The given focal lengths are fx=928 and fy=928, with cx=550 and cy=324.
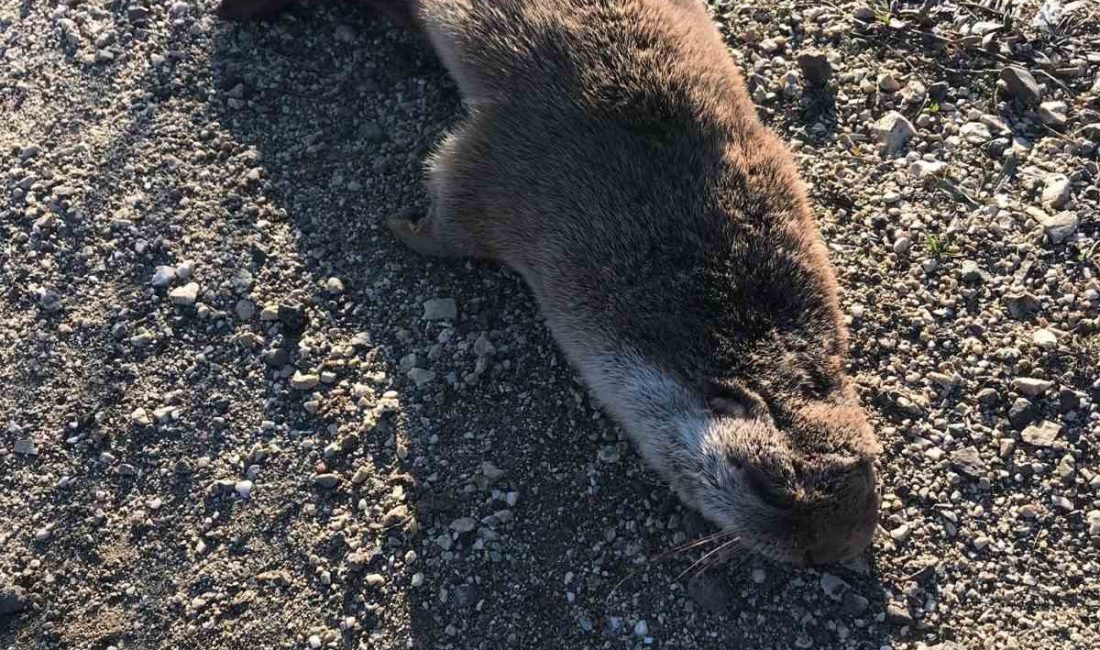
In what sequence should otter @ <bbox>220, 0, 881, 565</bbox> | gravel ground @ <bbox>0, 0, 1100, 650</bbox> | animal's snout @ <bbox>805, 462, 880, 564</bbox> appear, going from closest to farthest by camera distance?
animal's snout @ <bbox>805, 462, 880, 564</bbox>, otter @ <bbox>220, 0, 881, 565</bbox>, gravel ground @ <bbox>0, 0, 1100, 650</bbox>

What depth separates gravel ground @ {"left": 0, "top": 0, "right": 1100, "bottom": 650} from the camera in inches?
155

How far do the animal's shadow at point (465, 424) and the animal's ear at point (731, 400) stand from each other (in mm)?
533

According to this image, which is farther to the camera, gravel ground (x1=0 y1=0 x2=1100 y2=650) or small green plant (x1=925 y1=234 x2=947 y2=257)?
small green plant (x1=925 y1=234 x2=947 y2=257)

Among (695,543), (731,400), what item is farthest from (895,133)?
(695,543)

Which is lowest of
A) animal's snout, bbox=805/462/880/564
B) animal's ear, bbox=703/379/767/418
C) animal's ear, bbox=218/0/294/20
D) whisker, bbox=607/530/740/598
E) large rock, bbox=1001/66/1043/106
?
whisker, bbox=607/530/740/598

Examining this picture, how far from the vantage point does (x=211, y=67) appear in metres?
5.28

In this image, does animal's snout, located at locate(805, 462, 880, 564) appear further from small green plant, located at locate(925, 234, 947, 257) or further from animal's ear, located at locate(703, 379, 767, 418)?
small green plant, located at locate(925, 234, 947, 257)

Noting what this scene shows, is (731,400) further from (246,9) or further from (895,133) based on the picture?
(246,9)

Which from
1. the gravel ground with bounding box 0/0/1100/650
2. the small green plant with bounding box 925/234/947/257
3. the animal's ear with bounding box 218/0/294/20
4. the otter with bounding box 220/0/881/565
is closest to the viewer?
the otter with bounding box 220/0/881/565

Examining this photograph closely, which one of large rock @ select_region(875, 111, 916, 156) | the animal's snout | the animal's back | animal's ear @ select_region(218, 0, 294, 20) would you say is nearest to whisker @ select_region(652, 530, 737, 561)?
the animal's snout

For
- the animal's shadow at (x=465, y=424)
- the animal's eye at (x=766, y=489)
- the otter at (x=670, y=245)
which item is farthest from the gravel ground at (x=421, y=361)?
the animal's eye at (x=766, y=489)

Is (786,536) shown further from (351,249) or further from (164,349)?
(164,349)

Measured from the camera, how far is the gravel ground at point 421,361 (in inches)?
155

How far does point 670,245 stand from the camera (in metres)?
4.00
